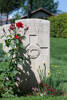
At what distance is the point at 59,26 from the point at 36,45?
1793cm

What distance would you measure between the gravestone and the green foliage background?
17.0 m

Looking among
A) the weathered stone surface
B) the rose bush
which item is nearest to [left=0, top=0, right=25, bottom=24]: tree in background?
the weathered stone surface

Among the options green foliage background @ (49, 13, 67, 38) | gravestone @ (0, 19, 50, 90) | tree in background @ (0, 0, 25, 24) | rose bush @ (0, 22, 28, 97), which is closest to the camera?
Result: rose bush @ (0, 22, 28, 97)

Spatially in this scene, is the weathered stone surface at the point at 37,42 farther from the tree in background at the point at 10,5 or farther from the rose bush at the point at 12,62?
A: the tree in background at the point at 10,5

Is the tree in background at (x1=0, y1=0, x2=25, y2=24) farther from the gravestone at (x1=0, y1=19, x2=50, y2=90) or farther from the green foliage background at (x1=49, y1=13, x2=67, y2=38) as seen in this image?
the gravestone at (x1=0, y1=19, x2=50, y2=90)

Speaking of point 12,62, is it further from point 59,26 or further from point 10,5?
point 10,5

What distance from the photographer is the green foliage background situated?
2325cm

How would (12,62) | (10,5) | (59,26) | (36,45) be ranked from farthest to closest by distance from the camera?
(10,5)
(59,26)
(36,45)
(12,62)

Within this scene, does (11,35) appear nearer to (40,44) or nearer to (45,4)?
(40,44)

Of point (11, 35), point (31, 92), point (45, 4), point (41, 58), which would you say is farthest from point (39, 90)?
point (45, 4)

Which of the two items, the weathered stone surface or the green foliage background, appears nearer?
the weathered stone surface

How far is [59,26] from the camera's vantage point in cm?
2389

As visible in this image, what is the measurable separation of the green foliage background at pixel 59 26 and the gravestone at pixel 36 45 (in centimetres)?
1705

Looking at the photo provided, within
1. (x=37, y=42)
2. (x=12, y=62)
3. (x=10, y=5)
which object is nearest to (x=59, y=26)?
(x=37, y=42)
